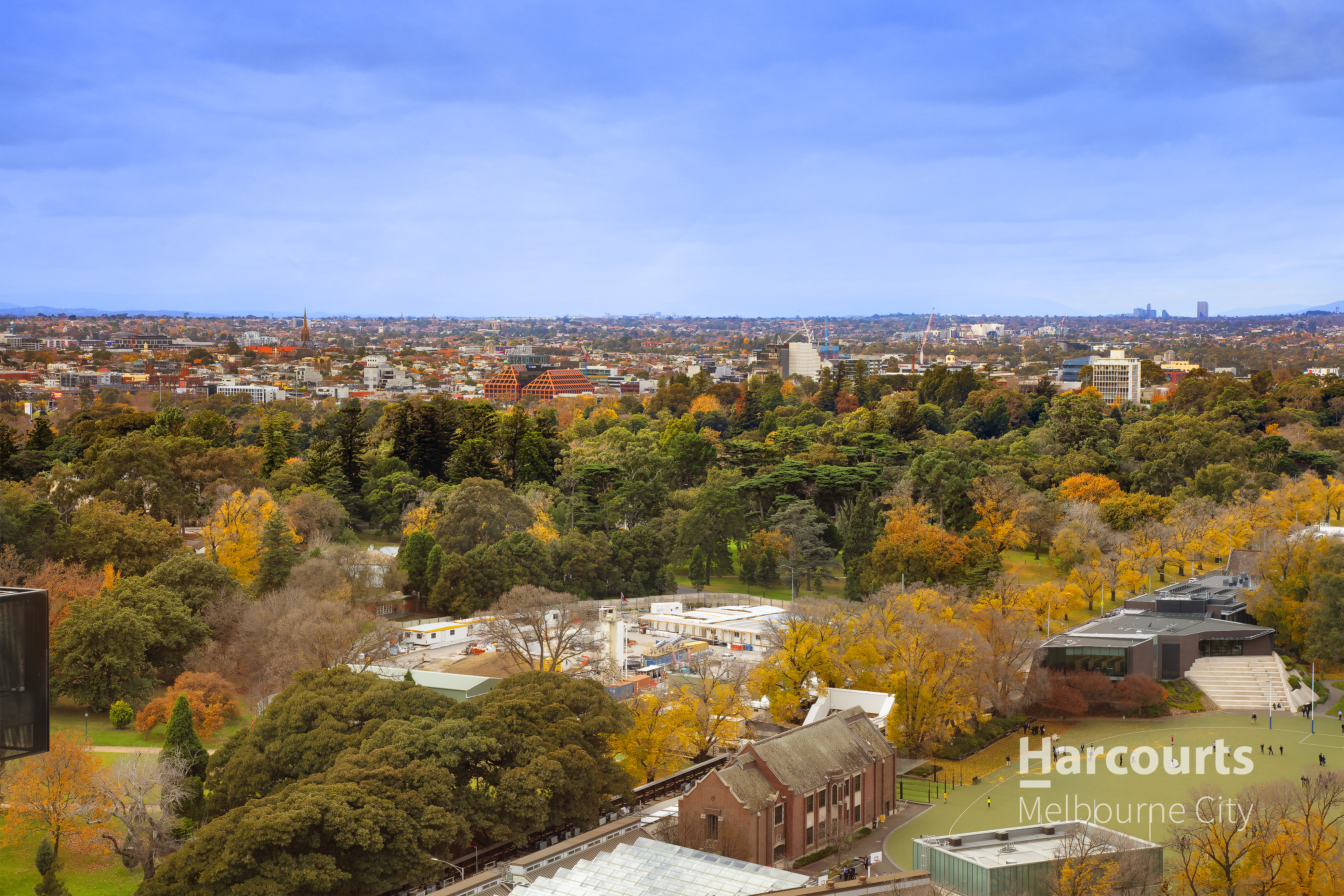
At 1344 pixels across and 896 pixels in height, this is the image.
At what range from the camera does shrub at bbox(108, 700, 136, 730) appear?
35.9 meters

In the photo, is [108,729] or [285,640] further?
[285,640]

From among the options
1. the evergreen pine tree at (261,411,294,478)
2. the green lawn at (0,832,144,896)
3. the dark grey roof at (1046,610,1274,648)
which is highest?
the evergreen pine tree at (261,411,294,478)

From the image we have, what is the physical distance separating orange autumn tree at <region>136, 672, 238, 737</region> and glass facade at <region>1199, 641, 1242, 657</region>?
3144 centimetres

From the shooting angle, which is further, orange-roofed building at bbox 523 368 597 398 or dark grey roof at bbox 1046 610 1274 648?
orange-roofed building at bbox 523 368 597 398

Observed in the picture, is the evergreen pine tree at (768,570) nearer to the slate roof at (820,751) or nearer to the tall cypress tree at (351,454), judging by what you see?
the tall cypress tree at (351,454)

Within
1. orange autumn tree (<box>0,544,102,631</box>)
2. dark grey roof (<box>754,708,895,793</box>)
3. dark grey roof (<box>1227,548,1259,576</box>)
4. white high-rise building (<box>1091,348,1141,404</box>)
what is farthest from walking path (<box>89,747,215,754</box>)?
white high-rise building (<box>1091,348,1141,404</box>)

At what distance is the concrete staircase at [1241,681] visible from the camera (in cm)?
4016

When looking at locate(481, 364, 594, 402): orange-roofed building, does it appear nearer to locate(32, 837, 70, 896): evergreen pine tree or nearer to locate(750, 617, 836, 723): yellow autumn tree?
locate(750, 617, 836, 723): yellow autumn tree

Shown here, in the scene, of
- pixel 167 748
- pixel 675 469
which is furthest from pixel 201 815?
pixel 675 469

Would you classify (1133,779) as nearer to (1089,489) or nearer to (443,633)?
(443,633)

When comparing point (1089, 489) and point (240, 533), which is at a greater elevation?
point (1089, 489)

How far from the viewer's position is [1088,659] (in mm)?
40312

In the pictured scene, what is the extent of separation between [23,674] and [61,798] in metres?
17.7

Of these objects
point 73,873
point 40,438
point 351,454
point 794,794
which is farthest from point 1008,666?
point 40,438
